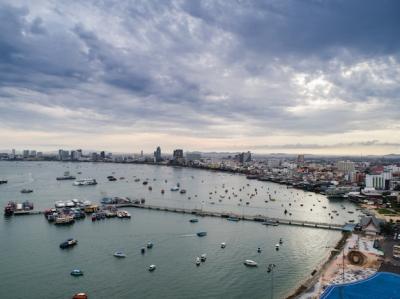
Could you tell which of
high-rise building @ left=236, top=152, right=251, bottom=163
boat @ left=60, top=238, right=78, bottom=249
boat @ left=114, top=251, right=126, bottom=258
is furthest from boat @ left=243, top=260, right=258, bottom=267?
high-rise building @ left=236, top=152, right=251, bottom=163

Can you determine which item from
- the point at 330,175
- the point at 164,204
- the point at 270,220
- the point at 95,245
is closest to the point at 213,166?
the point at 330,175

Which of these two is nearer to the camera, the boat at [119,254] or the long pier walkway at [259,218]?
the boat at [119,254]

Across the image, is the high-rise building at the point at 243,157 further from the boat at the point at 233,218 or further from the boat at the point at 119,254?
the boat at the point at 119,254

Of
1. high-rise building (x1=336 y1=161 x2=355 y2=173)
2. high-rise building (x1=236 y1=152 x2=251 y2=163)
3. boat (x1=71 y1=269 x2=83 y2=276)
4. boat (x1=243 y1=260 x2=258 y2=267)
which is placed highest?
high-rise building (x1=236 y1=152 x2=251 y2=163)

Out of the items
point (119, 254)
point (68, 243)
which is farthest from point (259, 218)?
point (68, 243)

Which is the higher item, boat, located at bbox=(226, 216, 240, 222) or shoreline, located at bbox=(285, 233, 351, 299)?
boat, located at bbox=(226, 216, 240, 222)

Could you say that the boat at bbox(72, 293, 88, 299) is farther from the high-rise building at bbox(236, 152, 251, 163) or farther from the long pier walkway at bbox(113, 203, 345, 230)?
the high-rise building at bbox(236, 152, 251, 163)

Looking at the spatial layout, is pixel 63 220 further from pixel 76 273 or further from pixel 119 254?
pixel 76 273

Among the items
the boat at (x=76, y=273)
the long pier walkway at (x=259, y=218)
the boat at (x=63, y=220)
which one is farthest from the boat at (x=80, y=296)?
the long pier walkway at (x=259, y=218)

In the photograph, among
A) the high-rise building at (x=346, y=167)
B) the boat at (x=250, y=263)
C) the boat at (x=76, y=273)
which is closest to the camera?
the boat at (x=76, y=273)

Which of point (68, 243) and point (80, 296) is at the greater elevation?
point (68, 243)

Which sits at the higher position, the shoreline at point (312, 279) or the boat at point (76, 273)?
the shoreline at point (312, 279)
